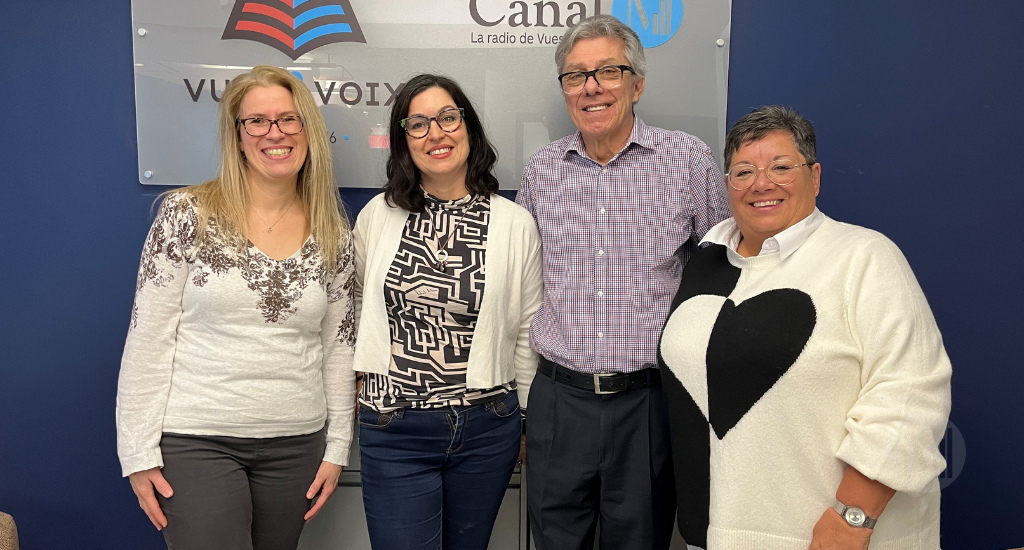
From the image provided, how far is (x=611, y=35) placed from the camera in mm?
1751

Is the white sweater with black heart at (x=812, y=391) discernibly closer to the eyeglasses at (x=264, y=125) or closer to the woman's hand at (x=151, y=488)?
the eyeglasses at (x=264, y=125)

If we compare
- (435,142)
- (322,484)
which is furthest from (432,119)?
(322,484)

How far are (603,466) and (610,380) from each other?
24 cm

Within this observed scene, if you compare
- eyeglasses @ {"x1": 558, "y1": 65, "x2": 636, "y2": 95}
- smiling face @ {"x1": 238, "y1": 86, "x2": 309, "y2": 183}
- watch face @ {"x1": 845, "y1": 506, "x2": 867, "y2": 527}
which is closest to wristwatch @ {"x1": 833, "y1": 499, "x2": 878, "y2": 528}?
watch face @ {"x1": 845, "y1": 506, "x2": 867, "y2": 527}

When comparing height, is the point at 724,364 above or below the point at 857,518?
above

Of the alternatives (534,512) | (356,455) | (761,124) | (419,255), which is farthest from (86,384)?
(761,124)

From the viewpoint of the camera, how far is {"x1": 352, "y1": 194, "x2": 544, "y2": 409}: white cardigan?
1.72m

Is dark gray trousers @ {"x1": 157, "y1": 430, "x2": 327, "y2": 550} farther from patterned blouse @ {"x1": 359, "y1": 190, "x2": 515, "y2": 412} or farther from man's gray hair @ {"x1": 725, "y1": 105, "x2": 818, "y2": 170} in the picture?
man's gray hair @ {"x1": 725, "y1": 105, "x2": 818, "y2": 170}

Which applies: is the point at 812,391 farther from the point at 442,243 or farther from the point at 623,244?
the point at 442,243

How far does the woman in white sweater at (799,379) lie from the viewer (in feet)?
3.86

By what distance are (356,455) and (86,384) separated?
100cm

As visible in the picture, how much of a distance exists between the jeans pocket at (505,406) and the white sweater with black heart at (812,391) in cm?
54

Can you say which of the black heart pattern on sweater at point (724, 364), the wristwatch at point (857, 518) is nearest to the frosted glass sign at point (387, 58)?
the black heart pattern on sweater at point (724, 364)

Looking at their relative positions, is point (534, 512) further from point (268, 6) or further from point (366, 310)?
point (268, 6)
